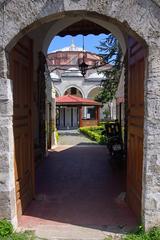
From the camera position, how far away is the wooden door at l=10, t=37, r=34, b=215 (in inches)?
199

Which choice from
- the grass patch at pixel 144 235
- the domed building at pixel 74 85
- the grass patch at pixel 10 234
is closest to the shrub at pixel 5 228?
the grass patch at pixel 10 234

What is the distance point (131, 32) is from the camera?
4426 mm

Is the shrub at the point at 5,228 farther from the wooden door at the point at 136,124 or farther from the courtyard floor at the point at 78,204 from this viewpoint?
the wooden door at the point at 136,124

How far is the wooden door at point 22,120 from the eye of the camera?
5043 mm

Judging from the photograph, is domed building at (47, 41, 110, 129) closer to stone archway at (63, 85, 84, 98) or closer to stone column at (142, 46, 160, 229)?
stone archway at (63, 85, 84, 98)

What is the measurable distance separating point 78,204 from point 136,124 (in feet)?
5.44

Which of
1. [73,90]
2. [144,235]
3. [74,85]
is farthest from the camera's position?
[73,90]

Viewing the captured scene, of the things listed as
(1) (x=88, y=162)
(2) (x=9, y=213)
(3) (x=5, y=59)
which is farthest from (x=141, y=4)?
(1) (x=88, y=162)

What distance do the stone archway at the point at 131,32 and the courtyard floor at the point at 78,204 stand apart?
610 millimetres

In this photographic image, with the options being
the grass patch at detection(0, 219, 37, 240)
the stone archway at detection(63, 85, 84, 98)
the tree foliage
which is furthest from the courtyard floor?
the stone archway at detection(63, 85, 84, 98)

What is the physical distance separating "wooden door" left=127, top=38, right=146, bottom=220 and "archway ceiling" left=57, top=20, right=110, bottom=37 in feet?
12.7

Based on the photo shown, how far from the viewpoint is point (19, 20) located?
4.37 m

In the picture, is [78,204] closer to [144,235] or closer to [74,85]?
[144,235]

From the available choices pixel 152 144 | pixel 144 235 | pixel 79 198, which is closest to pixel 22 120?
pixel 79 198
